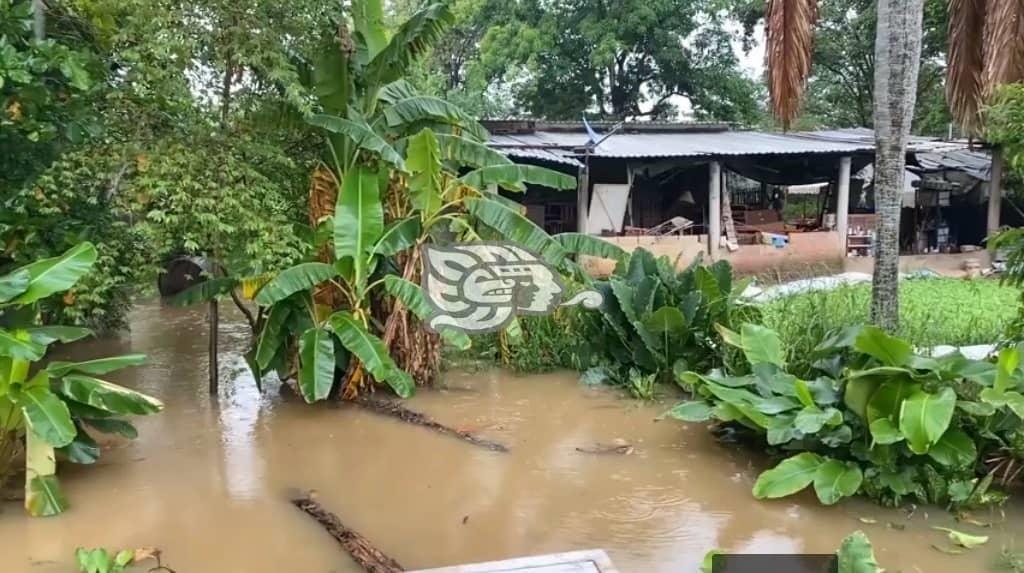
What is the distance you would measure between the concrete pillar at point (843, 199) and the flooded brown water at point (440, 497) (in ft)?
34.0

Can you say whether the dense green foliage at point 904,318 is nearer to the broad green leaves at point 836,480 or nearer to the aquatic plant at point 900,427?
the aquatic plant at point 900,427

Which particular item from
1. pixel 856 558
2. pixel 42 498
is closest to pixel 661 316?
pixel 856 558

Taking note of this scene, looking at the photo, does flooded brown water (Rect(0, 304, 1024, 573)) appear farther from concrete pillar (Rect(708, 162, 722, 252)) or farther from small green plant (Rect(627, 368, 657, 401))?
concrete pillar (Rect(708, 162, 722, 252))

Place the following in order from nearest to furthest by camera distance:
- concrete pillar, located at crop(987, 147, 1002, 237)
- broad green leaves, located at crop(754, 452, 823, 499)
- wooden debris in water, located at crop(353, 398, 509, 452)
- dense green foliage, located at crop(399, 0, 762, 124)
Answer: broad green leaves, located at crop(754, 452, 823, 499)
wooden debris in water, located at crop(353, 398, 509, 452)
concrete pillar, located at crop(987, 147, 1002, 237)
dense green foliage, located at crop(399, 0, 762, 124)

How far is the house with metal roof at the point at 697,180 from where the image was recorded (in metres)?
14.4

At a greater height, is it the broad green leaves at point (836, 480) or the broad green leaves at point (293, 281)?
the broad green leaves at point (293, 281)

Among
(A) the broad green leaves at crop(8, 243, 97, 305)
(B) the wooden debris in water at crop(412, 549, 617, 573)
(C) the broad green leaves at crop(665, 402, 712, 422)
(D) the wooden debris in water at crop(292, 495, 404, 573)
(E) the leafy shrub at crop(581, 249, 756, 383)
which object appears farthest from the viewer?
(E) the leafy shrub at crop(581, 249, 756, 383)

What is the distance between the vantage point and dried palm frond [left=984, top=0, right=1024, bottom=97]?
313 inches

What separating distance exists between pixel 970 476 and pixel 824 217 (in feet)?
42.8

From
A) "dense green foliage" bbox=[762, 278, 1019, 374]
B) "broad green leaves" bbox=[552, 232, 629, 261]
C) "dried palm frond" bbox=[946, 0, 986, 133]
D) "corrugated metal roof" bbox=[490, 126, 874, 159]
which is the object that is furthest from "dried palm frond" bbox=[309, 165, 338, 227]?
"dried palm frond" bbox=[946, 0, 986, 133]

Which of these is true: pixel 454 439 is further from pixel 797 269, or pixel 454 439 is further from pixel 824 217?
pixel 824 217

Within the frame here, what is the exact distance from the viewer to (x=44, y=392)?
189 inches

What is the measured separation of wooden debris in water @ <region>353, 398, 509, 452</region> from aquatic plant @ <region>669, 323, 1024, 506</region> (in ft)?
7.41

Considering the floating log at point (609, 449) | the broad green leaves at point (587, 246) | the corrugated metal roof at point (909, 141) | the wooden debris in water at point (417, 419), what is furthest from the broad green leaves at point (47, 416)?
the corrugated metal roof at point (909, 141)
